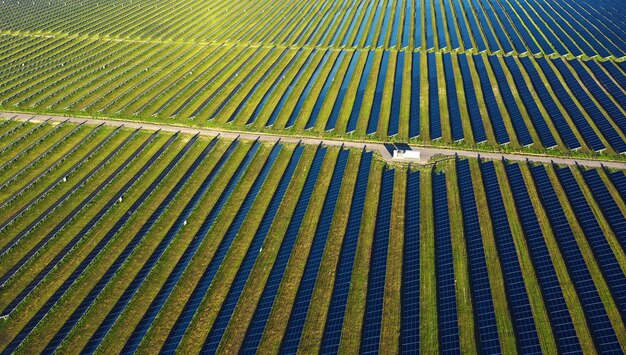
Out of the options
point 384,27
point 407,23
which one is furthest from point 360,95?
point 407,23

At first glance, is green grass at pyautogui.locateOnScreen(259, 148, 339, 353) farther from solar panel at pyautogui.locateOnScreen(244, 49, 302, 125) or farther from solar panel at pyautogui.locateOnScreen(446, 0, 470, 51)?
solar panel at pyautogui.locateOnScreen(446, 0, 470, 51)

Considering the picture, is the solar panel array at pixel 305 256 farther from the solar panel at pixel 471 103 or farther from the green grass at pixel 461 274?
the solar panel at pixel 471 103

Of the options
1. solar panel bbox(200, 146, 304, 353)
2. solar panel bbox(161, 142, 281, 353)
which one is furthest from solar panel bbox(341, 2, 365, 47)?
solar panel bbox(200, 146, 304, 353)

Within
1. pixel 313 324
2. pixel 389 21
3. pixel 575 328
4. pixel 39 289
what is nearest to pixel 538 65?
pixel 389 21

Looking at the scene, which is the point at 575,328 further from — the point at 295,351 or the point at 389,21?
the point at 389,21

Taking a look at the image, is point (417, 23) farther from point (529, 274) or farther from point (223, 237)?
point (223, 237)

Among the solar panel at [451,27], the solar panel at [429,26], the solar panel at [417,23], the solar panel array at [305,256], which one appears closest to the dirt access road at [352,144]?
the solar panel array at [305,256]
